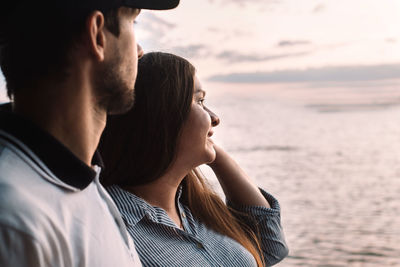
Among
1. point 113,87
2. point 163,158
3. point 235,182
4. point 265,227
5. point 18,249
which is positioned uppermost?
point 113,87

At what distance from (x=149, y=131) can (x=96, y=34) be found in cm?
55

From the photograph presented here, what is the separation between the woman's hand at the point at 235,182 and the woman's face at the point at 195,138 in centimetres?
20

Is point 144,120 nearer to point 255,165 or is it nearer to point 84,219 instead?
point 84,219

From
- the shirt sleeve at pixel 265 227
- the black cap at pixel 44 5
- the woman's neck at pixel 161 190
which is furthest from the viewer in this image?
the shirt sleeve at pixel 265 227

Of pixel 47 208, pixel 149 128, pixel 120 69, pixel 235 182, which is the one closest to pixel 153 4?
pixel 120 69

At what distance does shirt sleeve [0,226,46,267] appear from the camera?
485 millimetres

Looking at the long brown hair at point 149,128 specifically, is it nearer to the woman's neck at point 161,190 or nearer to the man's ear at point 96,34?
the woman's neck at point 161,190

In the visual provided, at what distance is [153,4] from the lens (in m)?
0.74

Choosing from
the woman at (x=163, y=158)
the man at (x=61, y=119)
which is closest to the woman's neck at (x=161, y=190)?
the woman at (x=163, y=158)

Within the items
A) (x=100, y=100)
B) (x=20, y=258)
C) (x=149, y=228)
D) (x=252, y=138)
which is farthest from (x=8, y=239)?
(x=252, y=138)

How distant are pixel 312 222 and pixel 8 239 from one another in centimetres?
470

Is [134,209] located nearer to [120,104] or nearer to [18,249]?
[120,104]

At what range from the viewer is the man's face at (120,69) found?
26.4 inches

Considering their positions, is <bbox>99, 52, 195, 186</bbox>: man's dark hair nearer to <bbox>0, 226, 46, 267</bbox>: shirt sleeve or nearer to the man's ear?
the man's ear
